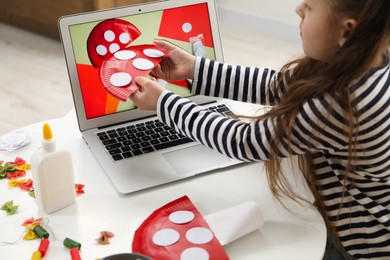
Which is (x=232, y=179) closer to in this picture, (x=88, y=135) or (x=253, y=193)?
(x=253, y=193)

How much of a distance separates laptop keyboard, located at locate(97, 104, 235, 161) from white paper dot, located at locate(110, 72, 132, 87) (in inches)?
5.7

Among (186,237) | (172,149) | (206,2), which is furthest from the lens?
(206,2)

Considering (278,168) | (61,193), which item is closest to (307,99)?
(278,168)

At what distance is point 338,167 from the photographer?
959 millimetres

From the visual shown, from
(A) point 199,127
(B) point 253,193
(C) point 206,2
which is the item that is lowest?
(B) point 253,193

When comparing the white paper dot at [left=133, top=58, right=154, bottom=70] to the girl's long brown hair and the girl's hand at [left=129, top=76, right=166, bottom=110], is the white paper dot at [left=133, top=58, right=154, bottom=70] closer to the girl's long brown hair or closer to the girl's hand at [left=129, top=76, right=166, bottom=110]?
the girl's hand at [left=129, top=76, right=166, bottom=110]

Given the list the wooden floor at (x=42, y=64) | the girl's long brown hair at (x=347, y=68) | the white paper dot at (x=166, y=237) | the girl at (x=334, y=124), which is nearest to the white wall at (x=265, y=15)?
the wooden floor at (x=42, y=64)

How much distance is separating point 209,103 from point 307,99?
0.43 metres

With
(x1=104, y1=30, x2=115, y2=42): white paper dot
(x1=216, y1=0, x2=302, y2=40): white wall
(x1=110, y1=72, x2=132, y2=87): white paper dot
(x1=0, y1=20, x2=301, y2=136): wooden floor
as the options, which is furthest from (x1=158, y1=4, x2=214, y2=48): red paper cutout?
(x1=216, y1=0, x2=302, y2=40): white wall

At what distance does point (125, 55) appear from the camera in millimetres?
1094

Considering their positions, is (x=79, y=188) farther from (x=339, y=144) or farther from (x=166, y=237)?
(x=339, y=144)

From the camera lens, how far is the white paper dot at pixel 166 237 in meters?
0.86

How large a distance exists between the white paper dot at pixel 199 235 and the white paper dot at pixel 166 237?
0.02 meters

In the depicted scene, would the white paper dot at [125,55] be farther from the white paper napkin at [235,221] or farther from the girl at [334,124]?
the white paper napkin at [235,221]
